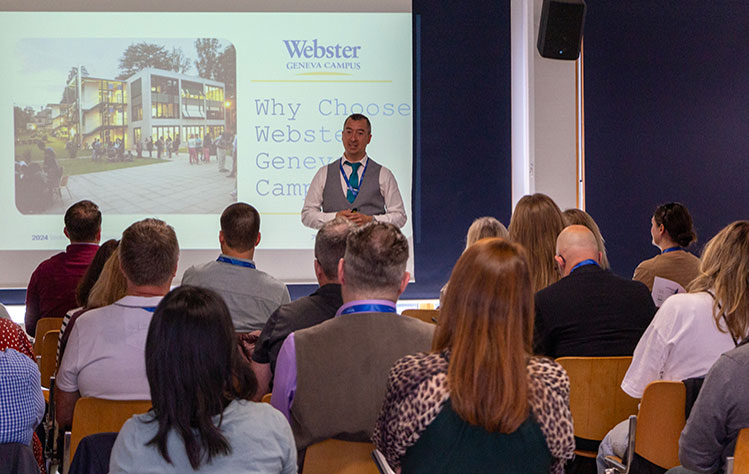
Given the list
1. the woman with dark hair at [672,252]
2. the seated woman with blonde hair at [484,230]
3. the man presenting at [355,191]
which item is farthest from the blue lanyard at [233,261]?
the woman with dark hair at [672,252]

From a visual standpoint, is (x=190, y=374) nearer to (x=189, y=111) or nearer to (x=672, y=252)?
(x=672, y=252)

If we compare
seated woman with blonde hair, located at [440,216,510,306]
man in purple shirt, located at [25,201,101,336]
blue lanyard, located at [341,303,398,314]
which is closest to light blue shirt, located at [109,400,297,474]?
blue lanyard, located at [341,303,398,314]

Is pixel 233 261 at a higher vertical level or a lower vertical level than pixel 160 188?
lower

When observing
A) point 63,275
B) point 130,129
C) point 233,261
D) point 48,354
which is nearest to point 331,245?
point 233,261

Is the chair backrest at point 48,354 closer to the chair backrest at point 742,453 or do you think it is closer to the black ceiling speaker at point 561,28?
the chair backrest at point 742,453

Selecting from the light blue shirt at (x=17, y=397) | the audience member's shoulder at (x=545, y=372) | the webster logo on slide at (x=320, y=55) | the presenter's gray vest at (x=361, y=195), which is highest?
the webster logo on slide at (x=320, y=55)

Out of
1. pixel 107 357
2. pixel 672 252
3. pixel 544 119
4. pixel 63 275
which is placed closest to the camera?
pixel 107 357

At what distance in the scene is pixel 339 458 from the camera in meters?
1.99

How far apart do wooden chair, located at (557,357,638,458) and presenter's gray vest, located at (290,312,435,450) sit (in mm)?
820

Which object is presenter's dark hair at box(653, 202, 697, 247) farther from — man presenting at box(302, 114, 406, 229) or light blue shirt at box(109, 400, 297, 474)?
light blue shirt at box(109, 400, 297, 474)

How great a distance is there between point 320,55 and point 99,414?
440cm

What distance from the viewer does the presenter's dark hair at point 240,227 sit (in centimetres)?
334

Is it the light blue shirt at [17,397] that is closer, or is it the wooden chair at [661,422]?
the light blue shirt at [17,397]

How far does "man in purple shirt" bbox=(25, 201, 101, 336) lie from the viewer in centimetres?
408
